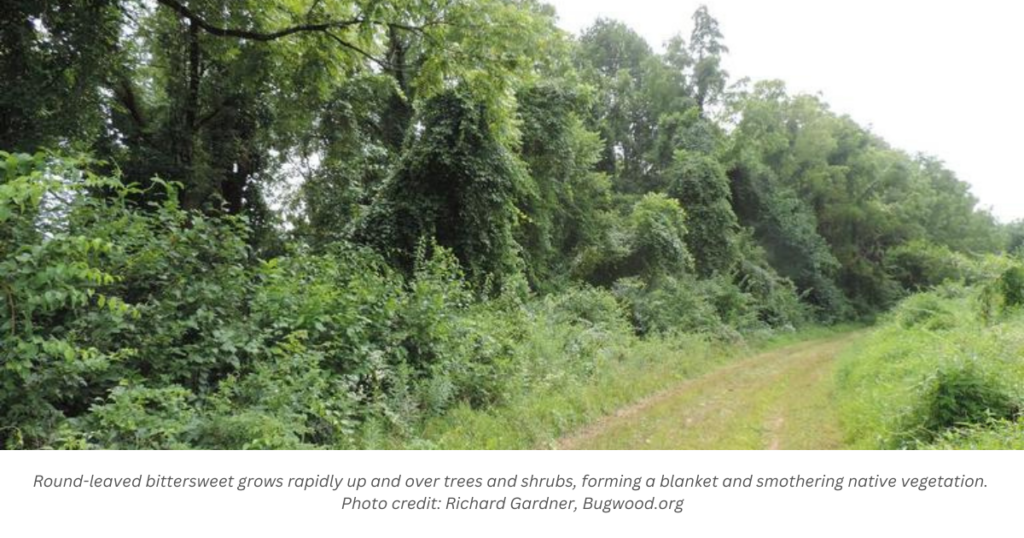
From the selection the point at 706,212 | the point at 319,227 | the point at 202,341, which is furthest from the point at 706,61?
the point at 202,341

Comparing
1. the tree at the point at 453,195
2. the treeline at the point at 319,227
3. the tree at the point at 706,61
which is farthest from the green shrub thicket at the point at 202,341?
the tree at the point at 706,61

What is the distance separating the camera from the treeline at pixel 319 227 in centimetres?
429

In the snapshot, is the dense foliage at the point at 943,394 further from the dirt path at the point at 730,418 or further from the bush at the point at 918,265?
the bush at the point at 918,265

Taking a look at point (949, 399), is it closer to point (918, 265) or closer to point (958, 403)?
point (958, 403)

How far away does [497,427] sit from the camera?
20.5ft

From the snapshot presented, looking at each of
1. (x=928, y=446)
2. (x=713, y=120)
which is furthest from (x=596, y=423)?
(x=713, y=120)

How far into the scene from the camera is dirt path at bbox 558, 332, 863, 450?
6.30 meters

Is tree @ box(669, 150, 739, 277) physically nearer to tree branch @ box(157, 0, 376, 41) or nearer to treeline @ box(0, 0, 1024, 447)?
treeline @ box(0, 0, 1024, 447)

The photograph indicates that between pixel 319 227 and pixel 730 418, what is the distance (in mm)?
12631

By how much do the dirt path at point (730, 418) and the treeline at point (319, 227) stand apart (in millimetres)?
1439

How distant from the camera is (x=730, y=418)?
742 cm

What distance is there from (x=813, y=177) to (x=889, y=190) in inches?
312

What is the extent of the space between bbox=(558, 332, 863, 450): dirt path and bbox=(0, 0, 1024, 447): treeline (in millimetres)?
1439

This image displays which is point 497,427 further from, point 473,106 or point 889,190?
point 889,190
